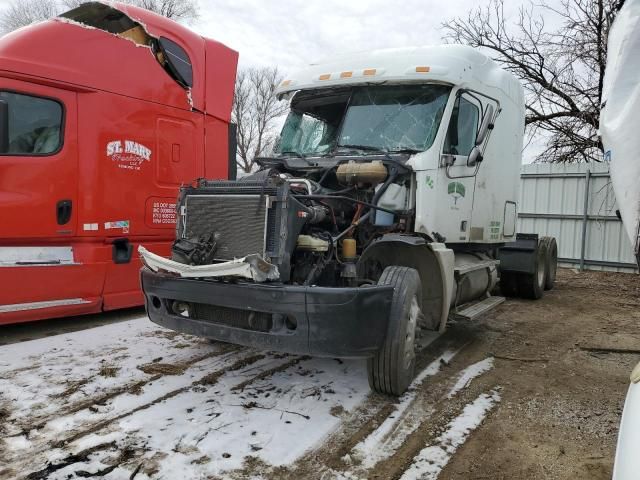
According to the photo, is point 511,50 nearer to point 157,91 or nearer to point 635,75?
point 157,91

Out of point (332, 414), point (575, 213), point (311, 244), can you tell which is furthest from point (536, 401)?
point (575, 213)

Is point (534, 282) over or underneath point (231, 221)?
underneath

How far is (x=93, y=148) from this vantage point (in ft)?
19.3

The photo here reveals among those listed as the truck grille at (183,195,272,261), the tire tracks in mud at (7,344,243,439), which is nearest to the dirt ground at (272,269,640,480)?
the truck grille at (183,195,272,261)

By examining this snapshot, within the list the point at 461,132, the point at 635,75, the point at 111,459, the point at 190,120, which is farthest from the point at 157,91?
the point at 635,75

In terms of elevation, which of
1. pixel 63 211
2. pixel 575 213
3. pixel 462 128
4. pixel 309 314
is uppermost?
pixel 462 128

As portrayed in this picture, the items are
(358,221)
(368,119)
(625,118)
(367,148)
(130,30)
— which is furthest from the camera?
(130,30)

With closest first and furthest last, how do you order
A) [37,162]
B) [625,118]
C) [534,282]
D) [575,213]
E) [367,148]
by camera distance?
[625,118] < [367,148] < [37,162] < [534,282] < [575,213]

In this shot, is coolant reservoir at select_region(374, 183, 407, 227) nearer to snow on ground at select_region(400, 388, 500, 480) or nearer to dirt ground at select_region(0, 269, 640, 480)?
dirt ground at select_region(0, 269, 640, 480)

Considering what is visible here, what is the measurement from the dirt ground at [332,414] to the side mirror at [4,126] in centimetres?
204

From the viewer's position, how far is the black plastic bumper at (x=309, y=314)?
3488mm

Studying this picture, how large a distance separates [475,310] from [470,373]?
3.65 ft

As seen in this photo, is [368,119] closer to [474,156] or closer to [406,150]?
[406,150]

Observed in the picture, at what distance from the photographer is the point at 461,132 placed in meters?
5.23
